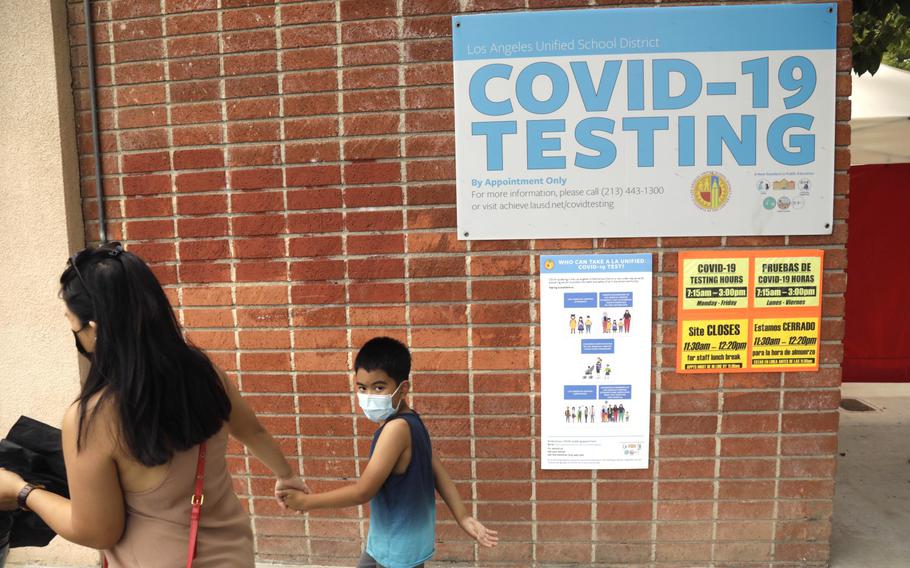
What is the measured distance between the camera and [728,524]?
314 cm

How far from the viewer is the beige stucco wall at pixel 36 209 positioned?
3.23m

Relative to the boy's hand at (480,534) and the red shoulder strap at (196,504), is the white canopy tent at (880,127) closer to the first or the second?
the boy's hand at (480,534)

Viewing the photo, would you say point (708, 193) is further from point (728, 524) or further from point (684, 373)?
point (728, 524)

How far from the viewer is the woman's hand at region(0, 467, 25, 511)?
1761mm

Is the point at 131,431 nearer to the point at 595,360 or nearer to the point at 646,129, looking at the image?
the point at 595,360

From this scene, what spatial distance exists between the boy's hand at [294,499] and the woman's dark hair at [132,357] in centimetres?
43

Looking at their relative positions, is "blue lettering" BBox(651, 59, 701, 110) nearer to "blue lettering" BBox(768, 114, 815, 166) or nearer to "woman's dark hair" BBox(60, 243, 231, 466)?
"blue lettering" BBox(768, 114, 815, 166)

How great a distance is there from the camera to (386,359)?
2.18m

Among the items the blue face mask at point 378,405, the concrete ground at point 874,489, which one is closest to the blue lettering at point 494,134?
the blue face mask at point 378,405

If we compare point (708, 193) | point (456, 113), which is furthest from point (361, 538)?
point (708, 193)

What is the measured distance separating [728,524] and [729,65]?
2238 millimetres

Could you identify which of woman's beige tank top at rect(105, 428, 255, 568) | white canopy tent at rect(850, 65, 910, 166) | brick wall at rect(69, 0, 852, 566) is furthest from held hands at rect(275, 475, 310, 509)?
white canopy tent at rect(850, 65, 910, 166)

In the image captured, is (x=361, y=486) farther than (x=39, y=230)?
No

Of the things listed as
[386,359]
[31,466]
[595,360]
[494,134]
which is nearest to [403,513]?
[386,359]
